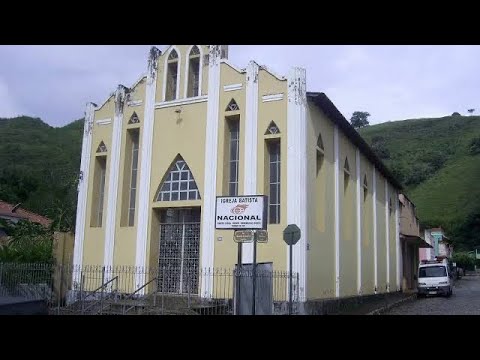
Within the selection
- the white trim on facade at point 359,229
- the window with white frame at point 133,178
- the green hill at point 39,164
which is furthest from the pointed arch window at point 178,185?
the green hill at point 39,164

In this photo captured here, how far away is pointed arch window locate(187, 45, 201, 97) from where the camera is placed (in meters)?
19.0

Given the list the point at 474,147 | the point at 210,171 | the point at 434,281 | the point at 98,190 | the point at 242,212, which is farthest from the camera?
the point at 474,147

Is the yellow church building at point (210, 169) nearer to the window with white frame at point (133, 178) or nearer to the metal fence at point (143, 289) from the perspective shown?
the window with white frame at point (133, 178)

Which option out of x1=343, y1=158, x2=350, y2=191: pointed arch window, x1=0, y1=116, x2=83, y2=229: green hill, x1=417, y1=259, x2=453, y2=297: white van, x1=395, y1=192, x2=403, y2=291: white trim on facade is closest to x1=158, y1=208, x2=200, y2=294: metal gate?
x1=343, y1=158, x2=350, y2=191: pointed arch window

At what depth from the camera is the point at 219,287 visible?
16.5 metres

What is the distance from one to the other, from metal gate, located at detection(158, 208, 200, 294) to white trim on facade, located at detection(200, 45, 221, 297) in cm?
88

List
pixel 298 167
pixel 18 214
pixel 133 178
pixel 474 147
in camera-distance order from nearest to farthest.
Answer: pixel 298 167 < pixel 133 178 < pixel 18 214 < pixel 474 147

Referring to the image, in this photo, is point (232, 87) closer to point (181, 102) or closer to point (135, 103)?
point (181, 102)

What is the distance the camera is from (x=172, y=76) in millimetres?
19734

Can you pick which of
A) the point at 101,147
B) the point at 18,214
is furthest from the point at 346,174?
the point at 18,214

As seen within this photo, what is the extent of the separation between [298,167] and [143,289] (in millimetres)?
6845

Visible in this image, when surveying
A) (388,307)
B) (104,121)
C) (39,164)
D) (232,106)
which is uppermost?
(39,164)

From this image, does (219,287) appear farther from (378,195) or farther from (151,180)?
(378,195)
